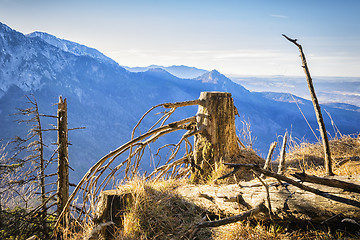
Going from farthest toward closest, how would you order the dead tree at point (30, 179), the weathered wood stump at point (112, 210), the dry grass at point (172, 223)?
the dead tree at point (30, 179) → the weathered wood stump at point (112, 210) → the dry grass at point (172, 223)

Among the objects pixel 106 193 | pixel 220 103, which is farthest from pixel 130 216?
pixel 220 103

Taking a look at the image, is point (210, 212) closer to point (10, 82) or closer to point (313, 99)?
point (313, 99)

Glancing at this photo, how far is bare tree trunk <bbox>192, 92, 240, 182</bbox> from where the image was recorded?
447 centimetres

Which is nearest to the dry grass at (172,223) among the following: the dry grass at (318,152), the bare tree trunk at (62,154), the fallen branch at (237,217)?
the fallen branch at (237,217)

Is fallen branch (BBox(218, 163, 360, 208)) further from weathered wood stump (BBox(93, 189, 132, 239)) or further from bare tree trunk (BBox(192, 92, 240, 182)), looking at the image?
bare tree trunk (BBox(192, 92, 240, 182))

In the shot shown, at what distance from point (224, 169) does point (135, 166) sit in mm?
1597

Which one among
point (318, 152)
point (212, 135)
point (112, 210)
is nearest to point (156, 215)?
point (112, 210)

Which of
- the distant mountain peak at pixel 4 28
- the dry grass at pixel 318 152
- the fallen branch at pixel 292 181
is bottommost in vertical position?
the dry grass at pixel 318 152

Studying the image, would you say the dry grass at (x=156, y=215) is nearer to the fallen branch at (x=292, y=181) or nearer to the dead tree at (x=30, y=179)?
the fallen branch at (x=292, y=181)

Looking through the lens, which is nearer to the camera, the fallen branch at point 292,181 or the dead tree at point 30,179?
the fallen branch at point 292,181

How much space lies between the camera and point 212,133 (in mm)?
4480

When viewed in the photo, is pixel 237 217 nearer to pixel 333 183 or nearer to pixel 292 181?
pixel 292 181

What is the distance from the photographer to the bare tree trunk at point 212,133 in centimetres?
447

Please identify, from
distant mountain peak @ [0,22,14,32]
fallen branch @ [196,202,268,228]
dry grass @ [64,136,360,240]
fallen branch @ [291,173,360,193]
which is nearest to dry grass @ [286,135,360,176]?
dry grass @ [64,136,360,240]
